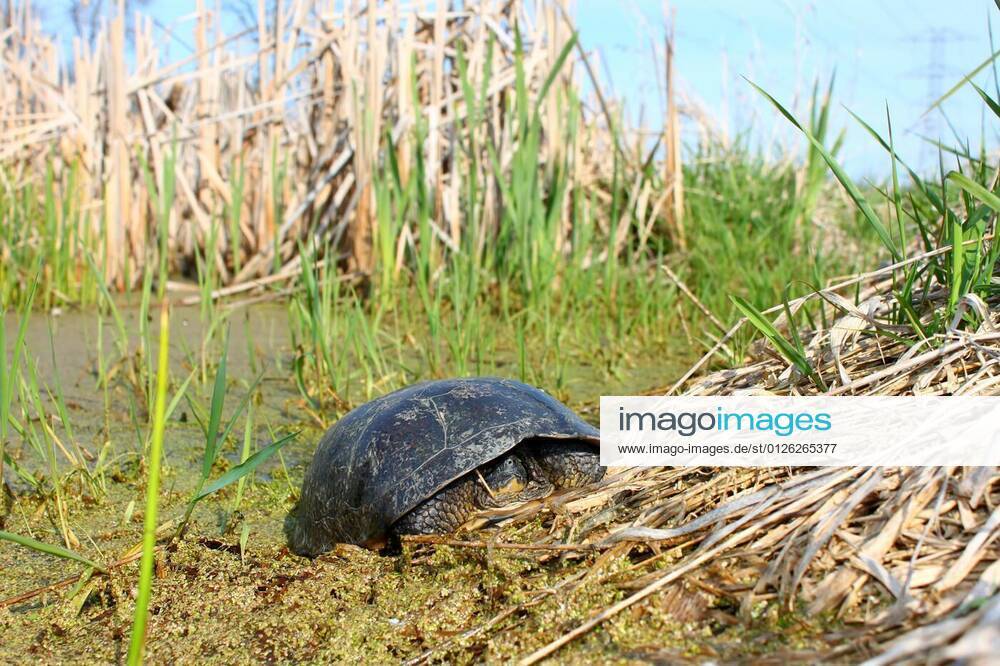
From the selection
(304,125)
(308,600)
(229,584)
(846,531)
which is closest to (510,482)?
(308,600)

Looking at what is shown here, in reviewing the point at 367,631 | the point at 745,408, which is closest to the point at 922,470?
the point at 745,408

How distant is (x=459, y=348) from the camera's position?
13.0 feet

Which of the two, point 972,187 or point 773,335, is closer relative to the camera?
point 972,187

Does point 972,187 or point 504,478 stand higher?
point 972,187

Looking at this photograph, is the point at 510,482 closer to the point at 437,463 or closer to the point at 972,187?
the point at 437,463

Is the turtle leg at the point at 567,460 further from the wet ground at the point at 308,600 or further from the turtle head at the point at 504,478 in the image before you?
the wet ground at the point at 308,600

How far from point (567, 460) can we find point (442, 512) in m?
0.41

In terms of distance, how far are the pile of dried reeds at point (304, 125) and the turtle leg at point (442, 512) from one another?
3.24 metres

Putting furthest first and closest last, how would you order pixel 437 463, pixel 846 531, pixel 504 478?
pixel 504 478 < pixel 437 463 < pixel 846 531

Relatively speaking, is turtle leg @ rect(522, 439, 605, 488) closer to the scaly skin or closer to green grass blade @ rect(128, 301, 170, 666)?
the scaly skin

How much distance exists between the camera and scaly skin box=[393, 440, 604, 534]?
8.38ft

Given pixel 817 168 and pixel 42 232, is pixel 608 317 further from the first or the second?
pixel 42 232

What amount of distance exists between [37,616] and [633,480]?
61.0 inches

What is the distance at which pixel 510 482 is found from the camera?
106 inches
